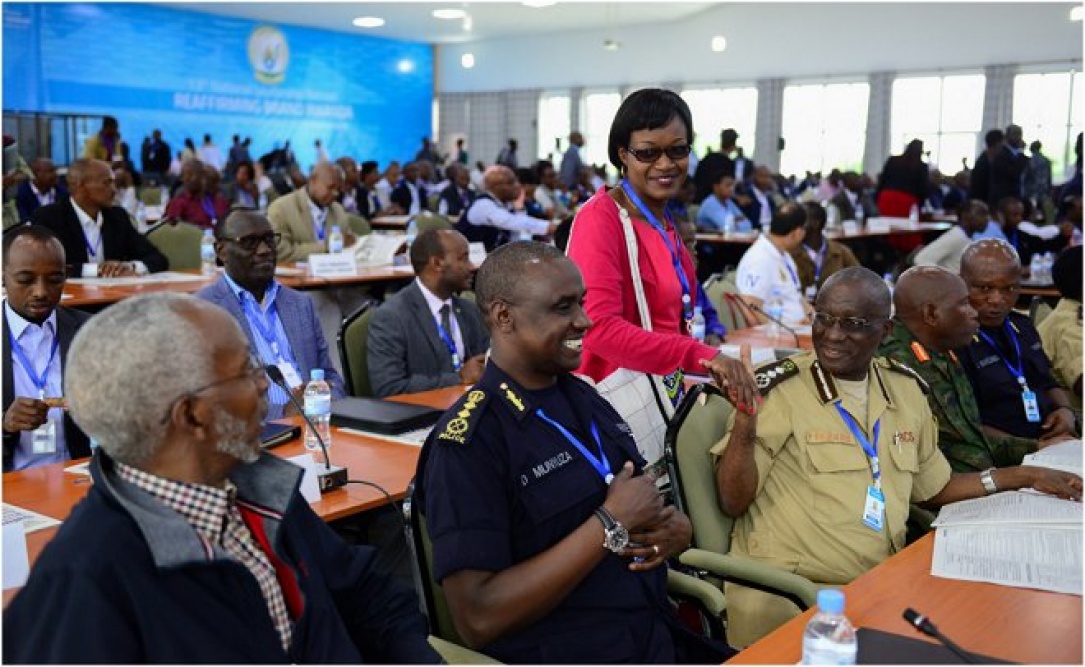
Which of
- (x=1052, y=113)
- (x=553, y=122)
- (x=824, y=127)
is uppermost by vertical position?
(x=553, y=122)

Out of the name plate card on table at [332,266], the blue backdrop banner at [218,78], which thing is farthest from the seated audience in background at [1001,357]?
the blue backdrop banner at [218,78]

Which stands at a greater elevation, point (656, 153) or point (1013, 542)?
point (656, 153)

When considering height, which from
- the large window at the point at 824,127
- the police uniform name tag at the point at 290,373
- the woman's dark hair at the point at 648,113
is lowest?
the police uniform name tag at the point at 290,373

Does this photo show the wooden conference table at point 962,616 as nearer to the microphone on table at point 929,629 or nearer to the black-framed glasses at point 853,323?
the microphone on table at point 929,629

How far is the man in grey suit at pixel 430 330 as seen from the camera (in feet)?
12.8

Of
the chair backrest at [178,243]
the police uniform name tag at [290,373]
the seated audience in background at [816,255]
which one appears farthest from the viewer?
the seated audience in background at [816,255]

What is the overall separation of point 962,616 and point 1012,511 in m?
0.63

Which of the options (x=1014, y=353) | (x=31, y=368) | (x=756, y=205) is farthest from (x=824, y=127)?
(x=31, y=368)

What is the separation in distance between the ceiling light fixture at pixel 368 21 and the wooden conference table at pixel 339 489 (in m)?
17.0

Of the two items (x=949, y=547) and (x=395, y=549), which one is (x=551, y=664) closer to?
(x=949, y=547)

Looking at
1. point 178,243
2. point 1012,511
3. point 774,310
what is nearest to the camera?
point 1012,511

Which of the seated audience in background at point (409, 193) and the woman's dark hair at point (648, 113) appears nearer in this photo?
the woman's dark hair at point (648, 113)

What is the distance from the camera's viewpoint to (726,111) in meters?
19.9

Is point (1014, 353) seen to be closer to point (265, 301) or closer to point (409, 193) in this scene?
point (265, 301)
